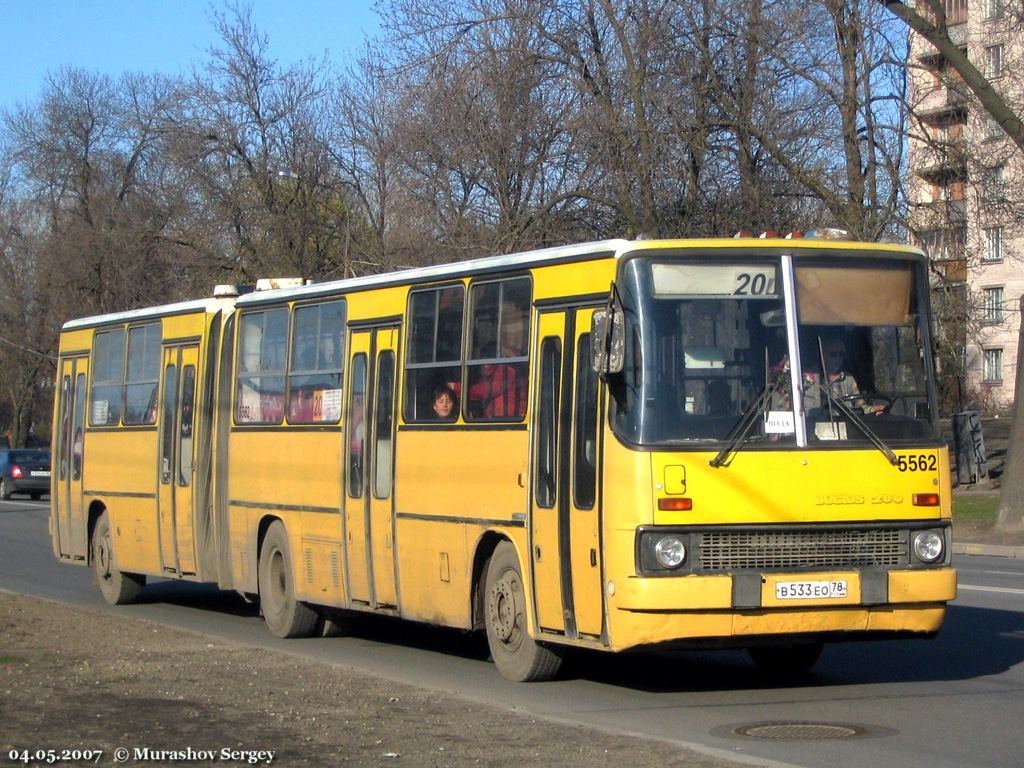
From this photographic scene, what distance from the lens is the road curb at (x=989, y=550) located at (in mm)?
24312

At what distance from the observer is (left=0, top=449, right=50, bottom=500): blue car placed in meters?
46.6

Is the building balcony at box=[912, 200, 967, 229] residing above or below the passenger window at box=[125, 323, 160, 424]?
above

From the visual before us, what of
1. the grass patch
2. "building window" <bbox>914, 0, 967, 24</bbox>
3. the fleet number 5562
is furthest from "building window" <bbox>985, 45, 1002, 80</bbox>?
the fleet number 5562

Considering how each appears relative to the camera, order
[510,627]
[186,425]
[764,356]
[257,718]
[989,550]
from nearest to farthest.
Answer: [257,718], [764,356], [510,627], [186,425], [989,550]

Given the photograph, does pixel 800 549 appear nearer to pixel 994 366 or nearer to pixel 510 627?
pixel 510 627

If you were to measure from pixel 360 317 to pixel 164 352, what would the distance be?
4.43 m

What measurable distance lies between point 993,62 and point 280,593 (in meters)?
19.4

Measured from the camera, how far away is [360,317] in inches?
529

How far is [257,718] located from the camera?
892 cm

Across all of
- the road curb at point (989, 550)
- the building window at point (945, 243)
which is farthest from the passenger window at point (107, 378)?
the building window at point (945, 243)

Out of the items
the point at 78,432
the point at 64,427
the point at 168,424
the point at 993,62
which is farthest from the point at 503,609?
the point at 993,62

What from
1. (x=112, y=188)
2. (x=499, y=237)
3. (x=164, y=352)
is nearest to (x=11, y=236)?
(x=112, y=188)

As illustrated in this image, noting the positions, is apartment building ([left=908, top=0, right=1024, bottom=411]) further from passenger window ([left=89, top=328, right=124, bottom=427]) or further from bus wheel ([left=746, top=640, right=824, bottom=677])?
bus wheel ([left=746, top=640, right=824, bottom=677])

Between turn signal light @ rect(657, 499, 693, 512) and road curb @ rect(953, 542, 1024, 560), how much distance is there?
15.9m
